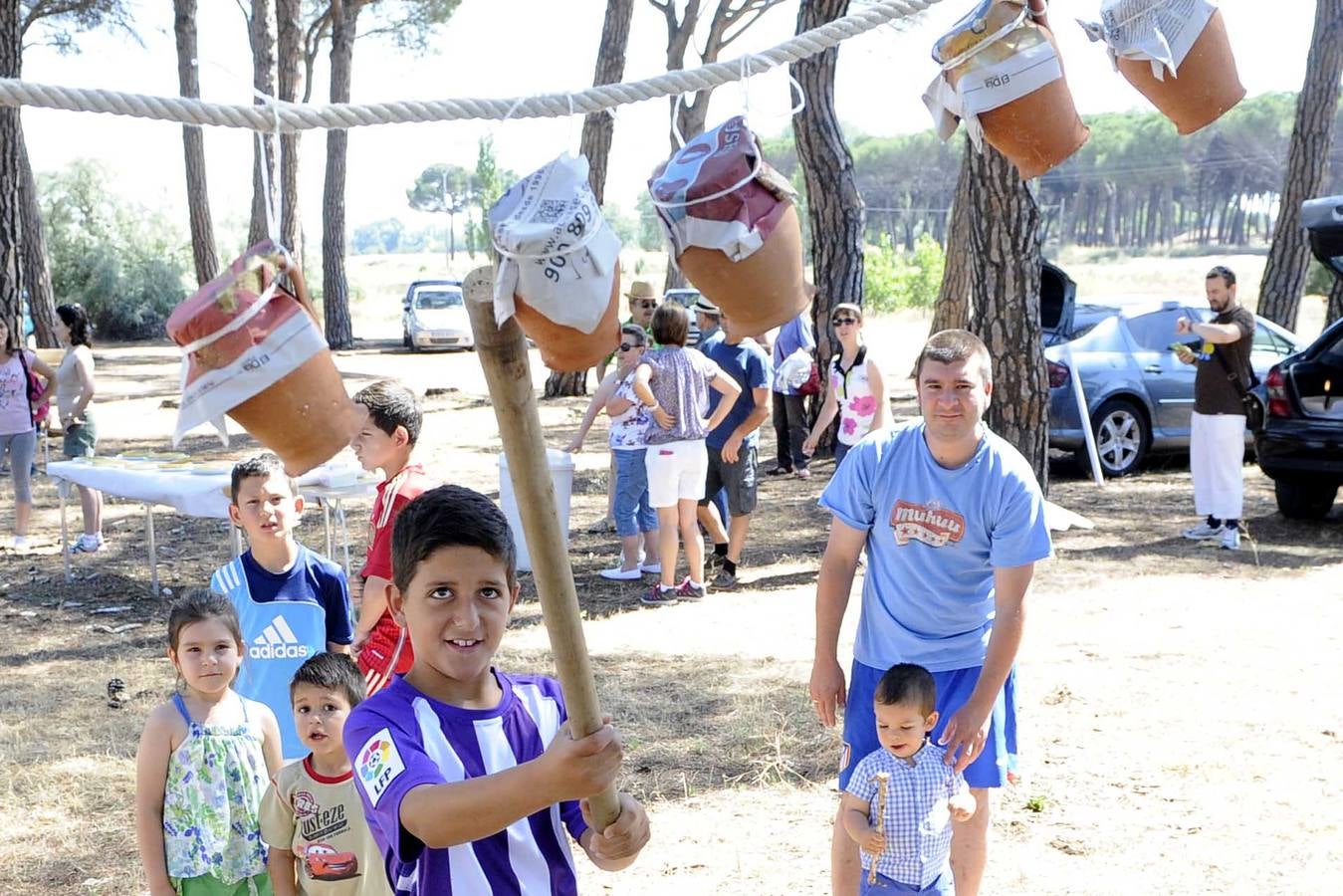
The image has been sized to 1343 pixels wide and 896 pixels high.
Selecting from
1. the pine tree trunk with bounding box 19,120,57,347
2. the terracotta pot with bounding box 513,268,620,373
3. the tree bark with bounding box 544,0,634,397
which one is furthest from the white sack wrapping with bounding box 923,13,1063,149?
the tree bark with bounding box 544,0,634,397

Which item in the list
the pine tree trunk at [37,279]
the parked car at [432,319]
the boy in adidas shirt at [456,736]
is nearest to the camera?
the boy in adidas shirt at [456,736]

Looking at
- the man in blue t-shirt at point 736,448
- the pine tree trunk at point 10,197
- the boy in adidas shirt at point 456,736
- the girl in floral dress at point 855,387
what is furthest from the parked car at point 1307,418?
the pine tree trunk at point 10,197

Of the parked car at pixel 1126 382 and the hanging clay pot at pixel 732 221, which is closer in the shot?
the hanging clay pot at pixel 732 221

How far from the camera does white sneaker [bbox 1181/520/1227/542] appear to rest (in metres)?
8.76

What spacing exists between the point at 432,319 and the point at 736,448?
819 inches

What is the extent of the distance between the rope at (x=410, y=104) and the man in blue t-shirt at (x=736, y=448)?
5.21 m

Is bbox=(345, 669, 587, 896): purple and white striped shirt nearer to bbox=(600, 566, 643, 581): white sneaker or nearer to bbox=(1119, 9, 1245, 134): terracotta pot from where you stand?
bbox=(1119, 9, 1245, 134): terracotta pot

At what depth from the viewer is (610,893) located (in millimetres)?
4066

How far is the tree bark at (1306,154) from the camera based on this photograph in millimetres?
13398

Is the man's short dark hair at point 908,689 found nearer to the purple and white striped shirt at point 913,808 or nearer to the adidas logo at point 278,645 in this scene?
the purple and white striped shirt at point 913,808

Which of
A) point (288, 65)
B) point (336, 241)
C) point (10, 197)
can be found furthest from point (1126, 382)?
point (336, 241)

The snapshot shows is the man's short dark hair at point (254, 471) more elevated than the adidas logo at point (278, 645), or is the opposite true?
the man's short dark hair at point (254, 471)

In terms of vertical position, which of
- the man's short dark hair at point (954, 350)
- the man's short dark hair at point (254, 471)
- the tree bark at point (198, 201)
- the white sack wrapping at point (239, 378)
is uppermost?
the tree bark at point (198, 201)

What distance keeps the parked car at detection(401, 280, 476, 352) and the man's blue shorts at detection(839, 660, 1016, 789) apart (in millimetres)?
24109
